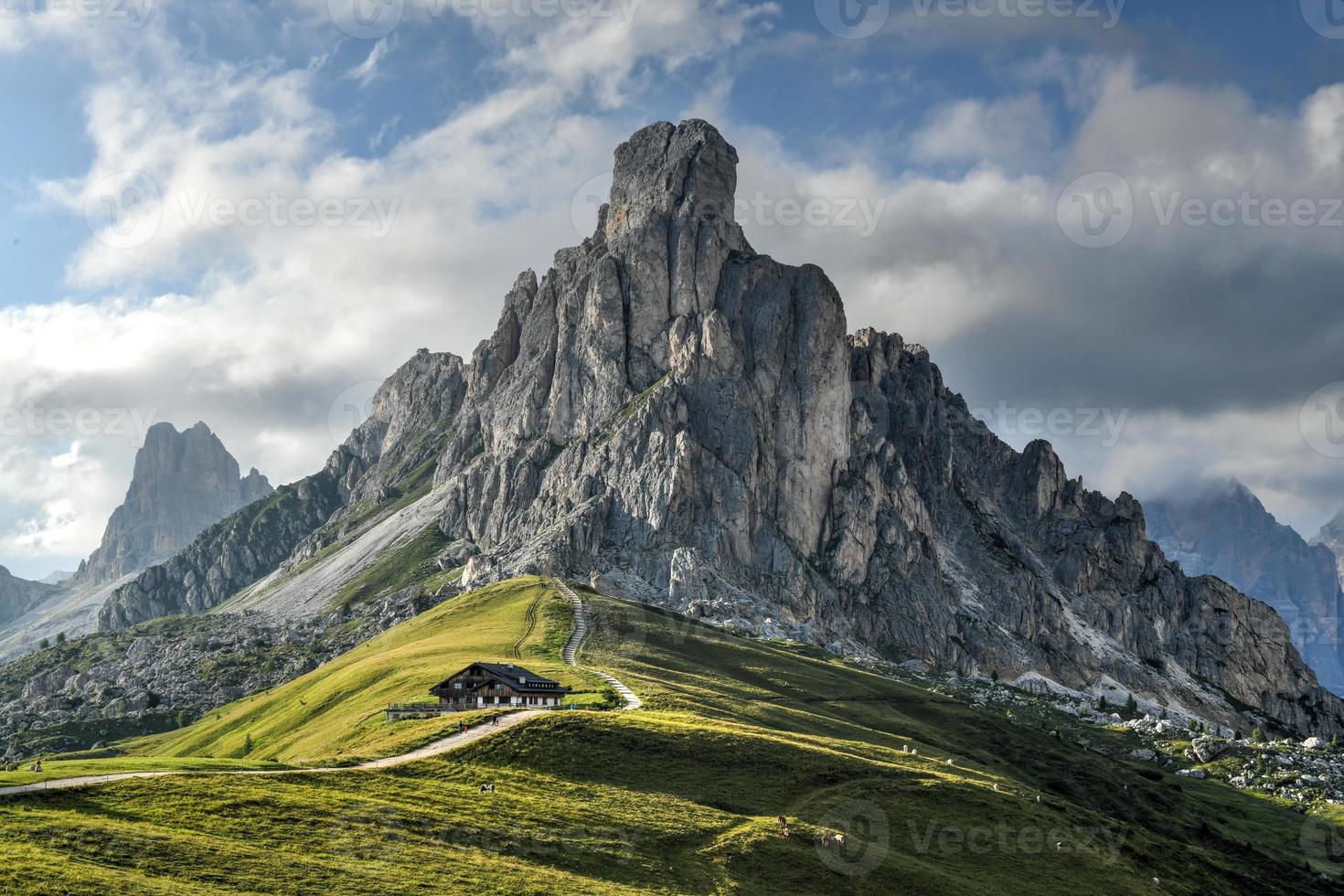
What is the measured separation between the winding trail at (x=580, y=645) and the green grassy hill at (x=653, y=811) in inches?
83.1

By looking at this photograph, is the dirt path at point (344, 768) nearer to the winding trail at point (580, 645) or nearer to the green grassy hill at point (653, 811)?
the green grassy hill at point (653, 811)

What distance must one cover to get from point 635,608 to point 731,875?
128237 millimetres

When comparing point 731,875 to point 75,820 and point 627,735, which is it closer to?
point 627,735

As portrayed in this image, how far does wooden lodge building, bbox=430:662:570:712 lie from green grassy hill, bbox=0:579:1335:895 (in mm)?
7388

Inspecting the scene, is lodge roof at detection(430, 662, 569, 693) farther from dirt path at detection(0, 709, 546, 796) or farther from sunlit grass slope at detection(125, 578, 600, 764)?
dirt path at detection(0, 709, 546, 796)

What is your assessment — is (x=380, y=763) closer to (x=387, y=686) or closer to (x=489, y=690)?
(x=489, y=690)

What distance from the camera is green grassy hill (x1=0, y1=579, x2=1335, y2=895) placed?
49125 mm

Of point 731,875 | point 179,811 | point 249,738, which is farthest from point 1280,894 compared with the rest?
point 249,738

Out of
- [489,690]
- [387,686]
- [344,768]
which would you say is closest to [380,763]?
[344,768]

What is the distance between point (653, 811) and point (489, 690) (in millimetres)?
38239

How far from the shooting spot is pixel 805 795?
7700 centimetres

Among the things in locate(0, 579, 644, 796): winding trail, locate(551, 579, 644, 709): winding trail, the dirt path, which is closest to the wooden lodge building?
locate(551, 579, 644, 709): winding trail

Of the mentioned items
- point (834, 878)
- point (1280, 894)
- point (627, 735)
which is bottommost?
point (1280, 894)

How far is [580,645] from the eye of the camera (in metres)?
147
